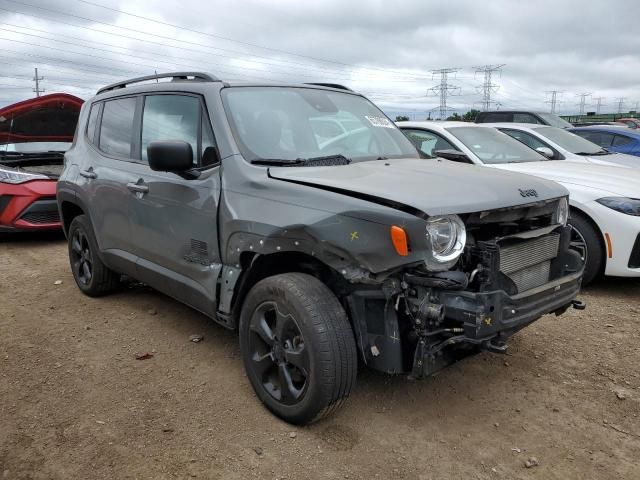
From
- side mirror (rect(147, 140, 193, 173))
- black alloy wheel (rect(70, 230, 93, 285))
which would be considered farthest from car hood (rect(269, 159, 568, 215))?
black alloy wheel (rect(70, 230, 93, 285))

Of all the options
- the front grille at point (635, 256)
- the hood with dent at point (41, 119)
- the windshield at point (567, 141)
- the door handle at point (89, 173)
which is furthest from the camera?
the windshield at point (567, 141)

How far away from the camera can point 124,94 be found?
14.6 ft

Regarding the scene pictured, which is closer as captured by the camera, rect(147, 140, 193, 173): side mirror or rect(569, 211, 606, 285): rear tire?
rect(147, 140, 193, 173): side mirror

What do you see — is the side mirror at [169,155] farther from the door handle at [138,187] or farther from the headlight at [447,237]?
the headlight at [447,237]

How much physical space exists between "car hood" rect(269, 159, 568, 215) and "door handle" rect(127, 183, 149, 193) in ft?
3.92

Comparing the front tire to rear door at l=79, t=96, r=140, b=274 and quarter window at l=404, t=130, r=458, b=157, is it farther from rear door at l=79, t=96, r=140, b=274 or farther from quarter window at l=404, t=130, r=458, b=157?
quarter window at l=404, t=130, r=458, b=157

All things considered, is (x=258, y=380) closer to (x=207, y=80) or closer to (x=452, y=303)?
(x=452, y=303)

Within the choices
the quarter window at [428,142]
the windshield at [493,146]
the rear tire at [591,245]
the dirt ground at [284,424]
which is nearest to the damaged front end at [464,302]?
the dirt ground at [284,424]

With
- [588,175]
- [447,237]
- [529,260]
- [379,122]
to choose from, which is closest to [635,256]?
[588,175]

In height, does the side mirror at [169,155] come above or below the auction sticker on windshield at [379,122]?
below

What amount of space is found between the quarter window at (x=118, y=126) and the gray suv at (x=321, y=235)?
4 cm

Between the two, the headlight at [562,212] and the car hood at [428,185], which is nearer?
the car hood at [428,185]

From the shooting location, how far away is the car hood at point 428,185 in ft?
8.54

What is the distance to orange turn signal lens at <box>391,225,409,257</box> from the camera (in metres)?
2.45
